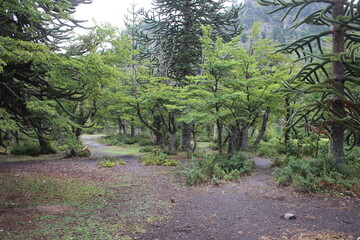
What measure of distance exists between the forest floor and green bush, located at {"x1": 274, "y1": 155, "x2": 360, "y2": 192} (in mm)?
351

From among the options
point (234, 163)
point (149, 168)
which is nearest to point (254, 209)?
point (234, 163)

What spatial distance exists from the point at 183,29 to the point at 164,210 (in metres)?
13.0

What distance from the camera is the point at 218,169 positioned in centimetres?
883

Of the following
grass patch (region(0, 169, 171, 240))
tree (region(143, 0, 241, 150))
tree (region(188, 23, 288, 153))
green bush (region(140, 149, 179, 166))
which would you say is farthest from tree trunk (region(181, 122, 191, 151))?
grass patch (region(0, 169, 171, 240))

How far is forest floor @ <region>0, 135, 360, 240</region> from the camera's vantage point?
4355 mm

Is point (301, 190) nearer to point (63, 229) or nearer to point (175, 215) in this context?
point (175, 215)

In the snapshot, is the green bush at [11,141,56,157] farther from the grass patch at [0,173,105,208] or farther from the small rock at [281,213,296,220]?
the small rock at [281,213,296,220]

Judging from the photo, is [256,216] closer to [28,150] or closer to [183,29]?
[183,29]

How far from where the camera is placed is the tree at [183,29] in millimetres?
15156

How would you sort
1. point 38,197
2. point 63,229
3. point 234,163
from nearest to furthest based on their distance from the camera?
point 63,229 < point 38,197 < point 234,163

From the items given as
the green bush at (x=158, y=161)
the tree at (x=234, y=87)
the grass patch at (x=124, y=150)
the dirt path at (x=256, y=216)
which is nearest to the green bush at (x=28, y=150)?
the grass patch at (x=124, y=150)

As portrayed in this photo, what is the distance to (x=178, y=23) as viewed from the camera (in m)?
16.2

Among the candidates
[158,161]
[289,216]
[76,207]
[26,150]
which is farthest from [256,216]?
[26,150]

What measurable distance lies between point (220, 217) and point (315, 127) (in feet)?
14.4
